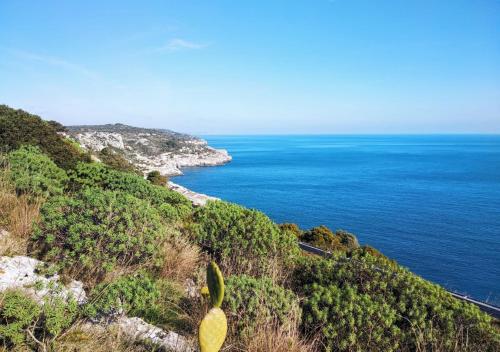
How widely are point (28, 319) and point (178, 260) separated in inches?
113

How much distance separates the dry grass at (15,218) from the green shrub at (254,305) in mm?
2863

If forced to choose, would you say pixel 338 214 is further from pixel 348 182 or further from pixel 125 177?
pixel 125 177

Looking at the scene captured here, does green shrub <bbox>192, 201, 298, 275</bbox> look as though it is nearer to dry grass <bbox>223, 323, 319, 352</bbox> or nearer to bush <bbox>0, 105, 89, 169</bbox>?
dry grass <bbox>223, 323, 319, 352</bbox>

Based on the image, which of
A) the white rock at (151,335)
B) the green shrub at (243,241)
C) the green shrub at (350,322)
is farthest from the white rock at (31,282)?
the green shrub at (350,322)

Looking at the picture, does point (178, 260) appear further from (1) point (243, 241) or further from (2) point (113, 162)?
(2) point (113, 162)

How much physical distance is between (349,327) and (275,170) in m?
97.5

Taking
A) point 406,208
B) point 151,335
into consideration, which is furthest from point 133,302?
point 406,208

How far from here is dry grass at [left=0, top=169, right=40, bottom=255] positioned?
4.35 metres

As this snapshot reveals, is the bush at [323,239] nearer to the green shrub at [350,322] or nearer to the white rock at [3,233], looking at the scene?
the green shrub at [350,322]

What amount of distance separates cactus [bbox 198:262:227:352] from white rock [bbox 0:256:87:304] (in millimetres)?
1683

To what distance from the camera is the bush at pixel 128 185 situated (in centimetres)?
823

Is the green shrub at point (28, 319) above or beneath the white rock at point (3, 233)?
beneath

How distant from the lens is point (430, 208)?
176 ft

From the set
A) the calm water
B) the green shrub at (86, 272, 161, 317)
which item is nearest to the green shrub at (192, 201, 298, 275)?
the green shrub at (86, 272, 161, 317)
